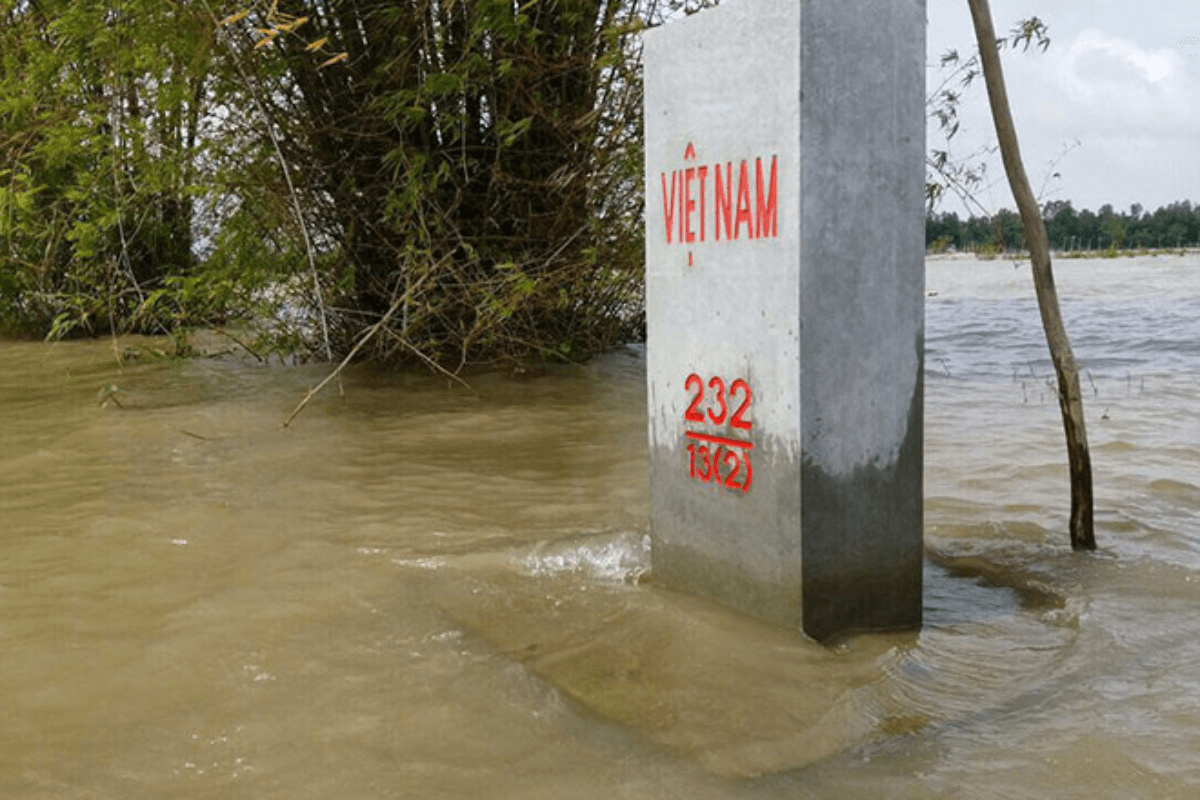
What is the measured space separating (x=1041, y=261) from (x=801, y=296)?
1.26 m

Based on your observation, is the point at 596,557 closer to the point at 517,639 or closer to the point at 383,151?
the point at 517,639

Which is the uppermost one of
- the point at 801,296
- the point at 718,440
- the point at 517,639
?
the point at 801,296

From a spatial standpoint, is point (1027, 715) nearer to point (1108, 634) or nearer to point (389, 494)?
point (1108, 634)

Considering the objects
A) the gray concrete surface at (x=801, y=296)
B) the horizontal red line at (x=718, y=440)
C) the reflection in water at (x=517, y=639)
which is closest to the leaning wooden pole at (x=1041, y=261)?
the reflection in water at (x=517, y=639)

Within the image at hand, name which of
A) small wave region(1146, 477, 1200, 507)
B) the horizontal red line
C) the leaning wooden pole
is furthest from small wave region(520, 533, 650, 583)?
small wave region(1146, 477, 1200, 507)

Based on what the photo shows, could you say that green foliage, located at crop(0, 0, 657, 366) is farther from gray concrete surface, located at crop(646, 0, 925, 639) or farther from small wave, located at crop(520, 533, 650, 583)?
gray concrete surface, located at crop(646, 0, 925, 639)

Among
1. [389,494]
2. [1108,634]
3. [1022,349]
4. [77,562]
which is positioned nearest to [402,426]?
[389,494]

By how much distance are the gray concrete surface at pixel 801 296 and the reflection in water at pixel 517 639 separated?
210 millimetres

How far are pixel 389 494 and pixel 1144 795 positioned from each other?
3.00 metres

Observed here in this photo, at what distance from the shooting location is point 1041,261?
11.8ft

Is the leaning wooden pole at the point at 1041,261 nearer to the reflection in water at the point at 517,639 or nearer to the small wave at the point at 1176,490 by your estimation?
the reflection in water at the point at 517,639

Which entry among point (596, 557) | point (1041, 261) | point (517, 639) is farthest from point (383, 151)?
point (517, 639)

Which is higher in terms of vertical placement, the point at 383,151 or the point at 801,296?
the point at 383,151

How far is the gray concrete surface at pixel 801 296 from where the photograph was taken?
2756 mm
